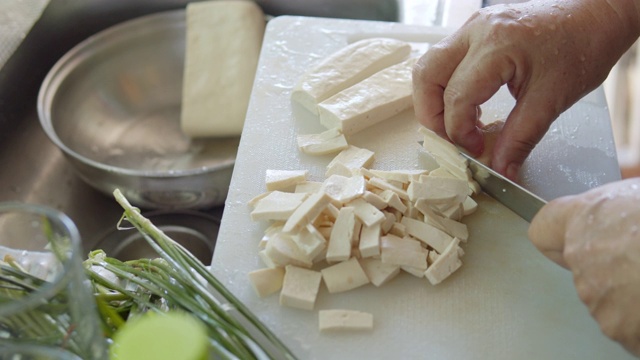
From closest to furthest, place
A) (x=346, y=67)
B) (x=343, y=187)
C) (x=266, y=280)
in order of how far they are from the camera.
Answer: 1. (x=266, y=280)
2. (x=343, y=187)
3. (x=346, y=67)

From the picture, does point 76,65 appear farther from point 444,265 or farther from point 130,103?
point 444,265

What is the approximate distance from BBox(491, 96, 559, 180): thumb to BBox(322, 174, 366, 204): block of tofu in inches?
11.6

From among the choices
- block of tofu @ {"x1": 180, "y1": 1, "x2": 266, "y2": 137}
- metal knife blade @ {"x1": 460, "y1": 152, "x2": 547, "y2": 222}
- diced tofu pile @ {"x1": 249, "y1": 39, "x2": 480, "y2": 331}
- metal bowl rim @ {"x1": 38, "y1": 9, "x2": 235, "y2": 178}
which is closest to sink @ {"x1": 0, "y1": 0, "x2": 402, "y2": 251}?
metal bowl rim @ {"x1": 38, "y1": 9, "x2": 235, "y2": 178}

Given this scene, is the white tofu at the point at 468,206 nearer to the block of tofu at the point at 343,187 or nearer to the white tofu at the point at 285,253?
the block of tofu at the point at 343,187

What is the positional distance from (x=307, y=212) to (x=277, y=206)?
76 mm

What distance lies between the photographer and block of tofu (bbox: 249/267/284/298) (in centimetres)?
116

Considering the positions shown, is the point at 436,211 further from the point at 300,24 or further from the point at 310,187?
the point at 300,24

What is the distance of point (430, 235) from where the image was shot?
1.22 m

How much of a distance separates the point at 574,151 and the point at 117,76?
1.42 metres

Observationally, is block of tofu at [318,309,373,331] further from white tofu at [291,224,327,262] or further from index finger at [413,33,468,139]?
index finger at [413,33,468,139]

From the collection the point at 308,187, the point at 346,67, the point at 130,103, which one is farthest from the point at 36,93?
the point at 308,187

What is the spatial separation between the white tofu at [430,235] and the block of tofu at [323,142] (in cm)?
27

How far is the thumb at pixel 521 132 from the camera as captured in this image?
4.25 ft

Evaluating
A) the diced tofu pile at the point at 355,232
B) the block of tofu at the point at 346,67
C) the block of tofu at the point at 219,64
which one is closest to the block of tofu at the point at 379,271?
the diced tofu pile at the point at 355,232
